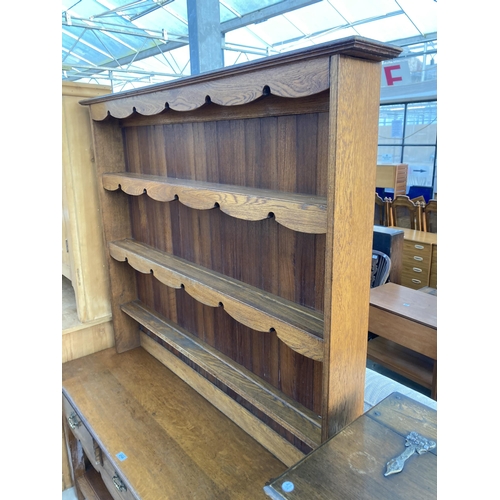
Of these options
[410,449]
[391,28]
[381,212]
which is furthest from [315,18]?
[410,449]

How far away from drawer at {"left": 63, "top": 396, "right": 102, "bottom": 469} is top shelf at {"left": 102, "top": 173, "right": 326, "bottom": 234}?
96 cm

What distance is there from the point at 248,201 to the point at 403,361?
222cm

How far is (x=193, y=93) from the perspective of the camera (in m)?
1.17

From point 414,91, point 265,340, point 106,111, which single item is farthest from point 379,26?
point 265,340

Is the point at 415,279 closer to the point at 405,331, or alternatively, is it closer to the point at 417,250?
the point at 417,250

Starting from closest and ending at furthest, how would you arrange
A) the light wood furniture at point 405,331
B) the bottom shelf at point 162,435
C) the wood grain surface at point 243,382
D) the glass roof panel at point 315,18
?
the wood grain surface at point 243,382 → the bottom shelf at point 162,435 → the light wood furniture at point 405,331 → the glass roof panel at point 315,18

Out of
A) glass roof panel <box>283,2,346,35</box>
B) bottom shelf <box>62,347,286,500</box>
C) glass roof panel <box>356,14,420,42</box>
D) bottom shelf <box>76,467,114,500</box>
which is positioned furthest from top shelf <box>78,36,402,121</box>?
glass roof panel <box>356,14,420,42</box>

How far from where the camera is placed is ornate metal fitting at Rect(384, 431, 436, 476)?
0.84 metres

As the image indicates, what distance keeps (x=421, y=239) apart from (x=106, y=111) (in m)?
3.88

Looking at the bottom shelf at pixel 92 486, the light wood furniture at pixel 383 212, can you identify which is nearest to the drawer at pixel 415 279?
the light wood furniture at pixel 383 212

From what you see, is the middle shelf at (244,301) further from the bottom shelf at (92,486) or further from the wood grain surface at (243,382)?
the bottom shelf at (92,486)

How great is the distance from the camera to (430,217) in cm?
500

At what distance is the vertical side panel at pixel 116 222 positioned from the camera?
5.87 ft

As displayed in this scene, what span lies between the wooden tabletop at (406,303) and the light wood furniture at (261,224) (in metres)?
1.41
